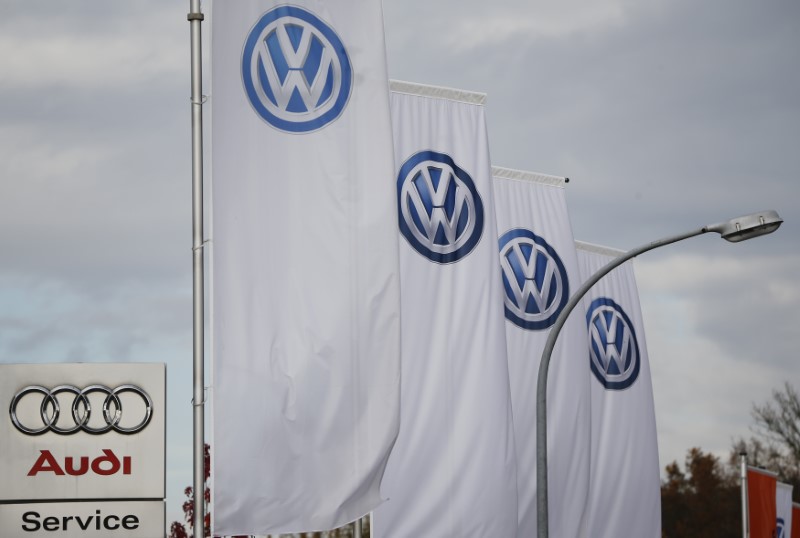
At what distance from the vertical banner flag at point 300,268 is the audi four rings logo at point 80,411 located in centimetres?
1039

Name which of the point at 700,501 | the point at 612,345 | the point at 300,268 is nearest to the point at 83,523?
the point at 612,345

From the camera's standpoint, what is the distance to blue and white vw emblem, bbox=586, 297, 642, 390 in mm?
23391

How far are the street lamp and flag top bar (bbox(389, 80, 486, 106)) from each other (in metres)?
2.79

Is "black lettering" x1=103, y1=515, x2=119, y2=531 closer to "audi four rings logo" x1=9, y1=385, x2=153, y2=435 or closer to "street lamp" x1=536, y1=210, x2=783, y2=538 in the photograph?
"audi four rings logo" x1=9, y1=385, x2=153, y2=435

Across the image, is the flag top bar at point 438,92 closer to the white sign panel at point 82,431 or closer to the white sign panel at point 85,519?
the white sign panel at point 82,431

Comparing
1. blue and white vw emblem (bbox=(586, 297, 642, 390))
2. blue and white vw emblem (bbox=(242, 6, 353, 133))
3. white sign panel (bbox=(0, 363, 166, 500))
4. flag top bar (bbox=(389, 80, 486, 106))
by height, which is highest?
flag top bar (bbox=(389, 80, 486, 106))

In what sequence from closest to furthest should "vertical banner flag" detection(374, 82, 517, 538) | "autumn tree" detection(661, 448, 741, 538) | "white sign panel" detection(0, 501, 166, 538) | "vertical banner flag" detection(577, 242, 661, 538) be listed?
"vertical banner flag" detection(374, 82, 517, 538)
"white sign panel" detection(0, 501, 166, 538)
"vertical banner flag" detection(577, 242, 661, 538)
"autumn tree" detection(661, 448, 741, 538)

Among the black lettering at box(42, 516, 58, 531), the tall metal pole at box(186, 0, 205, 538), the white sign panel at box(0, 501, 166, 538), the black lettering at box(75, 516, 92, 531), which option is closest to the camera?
the tall metal pole at box(186, 0, 205, 538)

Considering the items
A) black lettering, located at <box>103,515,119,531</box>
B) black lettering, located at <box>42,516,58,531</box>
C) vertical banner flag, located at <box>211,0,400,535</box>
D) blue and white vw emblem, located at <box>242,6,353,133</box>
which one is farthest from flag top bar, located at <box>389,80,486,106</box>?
black lettering, located at <box>42,516,58,531</box>

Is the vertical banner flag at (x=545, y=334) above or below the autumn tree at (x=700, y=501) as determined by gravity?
above

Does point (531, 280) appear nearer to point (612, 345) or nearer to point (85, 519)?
point (612, 345)

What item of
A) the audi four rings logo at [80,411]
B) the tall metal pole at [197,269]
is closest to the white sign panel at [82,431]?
the audi four rings logo at [80,411]

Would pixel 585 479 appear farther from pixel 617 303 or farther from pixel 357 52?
pixel 357 52

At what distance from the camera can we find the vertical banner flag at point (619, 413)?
2236 cm
